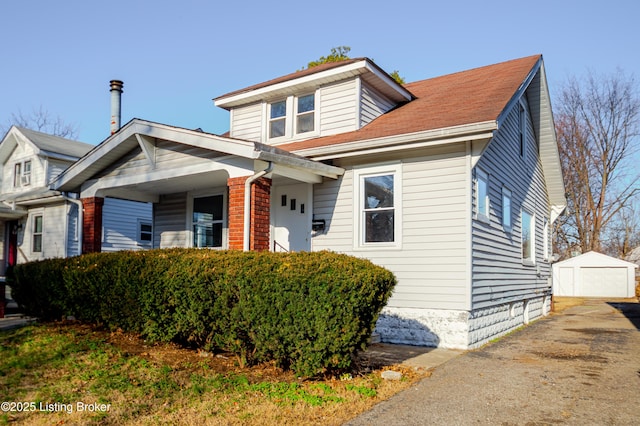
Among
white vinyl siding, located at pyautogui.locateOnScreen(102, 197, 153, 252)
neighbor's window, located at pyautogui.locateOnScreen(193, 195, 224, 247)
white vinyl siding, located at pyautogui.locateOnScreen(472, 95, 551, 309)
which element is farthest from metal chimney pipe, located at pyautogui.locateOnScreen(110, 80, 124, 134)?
white vinyl siding, located at pyautogui.locateOnScreen(472, 95, 551, 309)

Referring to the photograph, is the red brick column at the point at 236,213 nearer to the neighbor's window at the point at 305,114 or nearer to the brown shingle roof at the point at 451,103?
the brown shingle roof at the point at 451,103

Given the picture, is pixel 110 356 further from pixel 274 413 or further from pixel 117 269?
pixel 274 413

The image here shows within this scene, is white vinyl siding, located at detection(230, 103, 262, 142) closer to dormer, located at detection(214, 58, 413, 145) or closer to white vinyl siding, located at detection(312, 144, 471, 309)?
dormer, located at detection(214, 58, 413, 145)

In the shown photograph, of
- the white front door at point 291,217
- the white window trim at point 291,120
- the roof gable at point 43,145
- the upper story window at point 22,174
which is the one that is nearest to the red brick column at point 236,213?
the white front door at point 291,217

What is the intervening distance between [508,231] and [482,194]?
2.41 m

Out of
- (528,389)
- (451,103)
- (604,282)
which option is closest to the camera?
(528,389)

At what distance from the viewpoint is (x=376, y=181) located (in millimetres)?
10008

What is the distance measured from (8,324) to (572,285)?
29894mm

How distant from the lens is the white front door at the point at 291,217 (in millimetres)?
10664

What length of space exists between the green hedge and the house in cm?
167

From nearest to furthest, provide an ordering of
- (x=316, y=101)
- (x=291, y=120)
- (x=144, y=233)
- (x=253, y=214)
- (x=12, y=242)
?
(x=253, y=214), (x=316, y=101), (x=291, y=120), (x=12, y=242), (x=144, y=233)

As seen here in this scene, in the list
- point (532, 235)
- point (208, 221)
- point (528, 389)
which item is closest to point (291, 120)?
point (208, 221)

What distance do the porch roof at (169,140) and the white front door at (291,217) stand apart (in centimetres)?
88

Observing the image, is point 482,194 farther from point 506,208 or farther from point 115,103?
point 115,103
